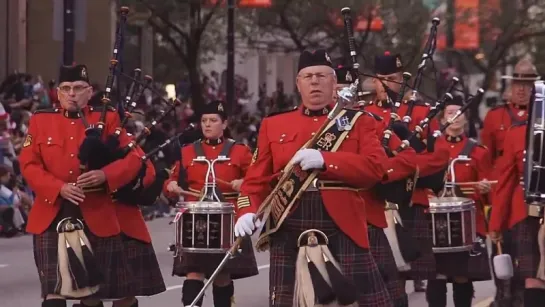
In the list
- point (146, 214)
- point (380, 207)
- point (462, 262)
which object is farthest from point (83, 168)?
point (146, 214)

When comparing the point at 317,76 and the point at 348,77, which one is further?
the point at 348,77

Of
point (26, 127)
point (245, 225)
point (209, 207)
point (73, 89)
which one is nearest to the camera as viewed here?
point (245, 225)

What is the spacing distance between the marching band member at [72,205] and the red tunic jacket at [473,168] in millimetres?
3759

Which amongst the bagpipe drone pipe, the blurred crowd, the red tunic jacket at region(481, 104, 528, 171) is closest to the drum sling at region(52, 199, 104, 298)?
the bagpipe drone pipe

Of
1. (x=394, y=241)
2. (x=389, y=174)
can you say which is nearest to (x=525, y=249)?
(x=394, y=241)

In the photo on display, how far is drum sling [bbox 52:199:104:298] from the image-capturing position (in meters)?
9.08

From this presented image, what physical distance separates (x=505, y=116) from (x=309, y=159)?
568 centimetres

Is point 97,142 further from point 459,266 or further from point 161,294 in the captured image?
point 161,294

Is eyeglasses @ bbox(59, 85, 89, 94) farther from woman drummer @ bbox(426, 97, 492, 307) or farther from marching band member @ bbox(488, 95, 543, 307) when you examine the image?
woman drummer @ bbox(426, 97, 492, 307)

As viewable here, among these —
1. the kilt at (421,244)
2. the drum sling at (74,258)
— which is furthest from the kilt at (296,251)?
the kilt at (421,244)

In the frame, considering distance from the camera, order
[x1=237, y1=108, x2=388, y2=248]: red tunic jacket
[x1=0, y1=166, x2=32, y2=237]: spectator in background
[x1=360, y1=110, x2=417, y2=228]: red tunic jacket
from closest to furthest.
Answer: [x1=237, y1=108, x2=388, y2=248]: red tunic jacket → [x1=360, y1=110, x2=417, y2=228]: red tunic jacket → [x1=0, y1=166, x2=32, y2=237]: spectator in background

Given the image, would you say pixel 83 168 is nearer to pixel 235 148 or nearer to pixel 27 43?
pixel 235 148

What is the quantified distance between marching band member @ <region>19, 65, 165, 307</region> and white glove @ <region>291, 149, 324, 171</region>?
208cm

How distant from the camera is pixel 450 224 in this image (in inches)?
464
